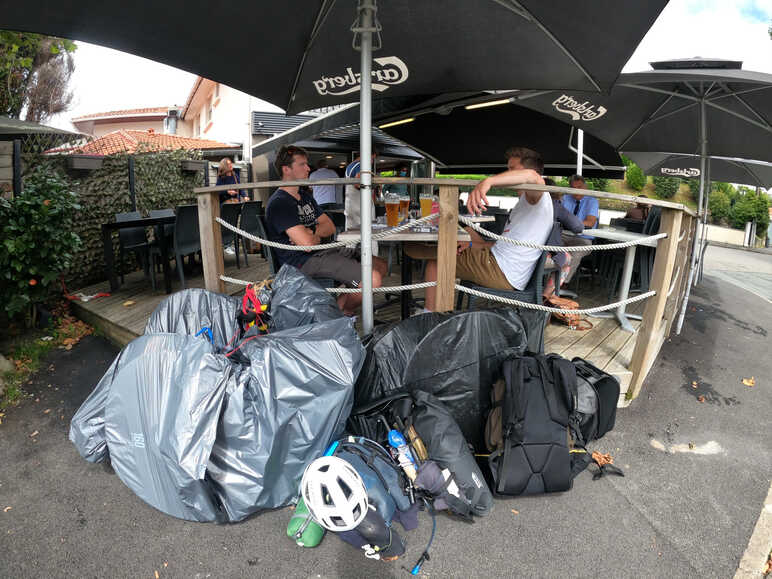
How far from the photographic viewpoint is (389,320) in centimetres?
383

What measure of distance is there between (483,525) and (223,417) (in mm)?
1264

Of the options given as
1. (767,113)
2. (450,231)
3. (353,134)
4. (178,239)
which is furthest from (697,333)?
(353,134)

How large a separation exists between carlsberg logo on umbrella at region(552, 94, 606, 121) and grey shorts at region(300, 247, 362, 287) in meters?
2.88

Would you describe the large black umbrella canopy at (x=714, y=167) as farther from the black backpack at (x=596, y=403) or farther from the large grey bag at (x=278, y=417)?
the large grey bag at (x=278, y=417)

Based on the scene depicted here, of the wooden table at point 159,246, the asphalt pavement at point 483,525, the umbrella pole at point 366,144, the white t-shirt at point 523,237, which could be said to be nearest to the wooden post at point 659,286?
the asphalt pavement at point 483,525

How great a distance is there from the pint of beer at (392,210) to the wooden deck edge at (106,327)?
2.30 meters

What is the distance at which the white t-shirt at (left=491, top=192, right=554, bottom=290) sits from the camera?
292cm

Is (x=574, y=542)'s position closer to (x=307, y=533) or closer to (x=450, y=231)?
(x=307, y=533)

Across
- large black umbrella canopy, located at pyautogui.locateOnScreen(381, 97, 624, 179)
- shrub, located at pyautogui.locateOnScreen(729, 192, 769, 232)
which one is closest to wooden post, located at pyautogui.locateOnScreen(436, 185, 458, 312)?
large black umbrella canopy, located at pyautogui.locateOnScreen(381, 97, 624, 179)

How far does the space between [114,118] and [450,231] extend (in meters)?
37.8

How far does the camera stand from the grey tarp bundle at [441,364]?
7.54 ft

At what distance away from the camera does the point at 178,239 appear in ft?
15.4

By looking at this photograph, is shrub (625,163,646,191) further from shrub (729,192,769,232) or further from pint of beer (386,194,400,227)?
pint of beer (386,194,400,227)

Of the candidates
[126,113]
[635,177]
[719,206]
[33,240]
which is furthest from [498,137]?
[126,113]
